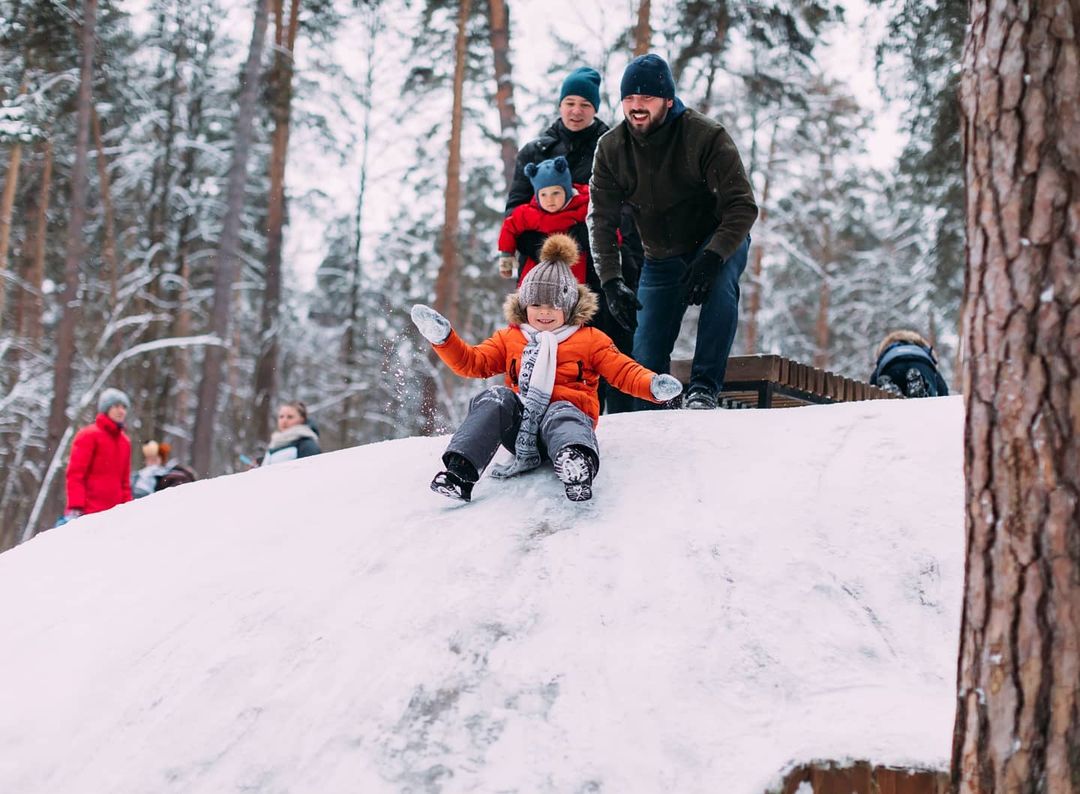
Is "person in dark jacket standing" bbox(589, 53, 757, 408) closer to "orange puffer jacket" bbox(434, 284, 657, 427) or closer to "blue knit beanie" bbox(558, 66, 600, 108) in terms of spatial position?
"orange puffer jacket" bbox(434, 284, 657, 427)

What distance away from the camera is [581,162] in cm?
567

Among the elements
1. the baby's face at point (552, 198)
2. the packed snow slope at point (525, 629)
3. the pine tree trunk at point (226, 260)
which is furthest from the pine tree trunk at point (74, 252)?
the baby's face at point (552, 198)

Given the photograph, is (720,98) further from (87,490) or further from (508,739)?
(508,739)

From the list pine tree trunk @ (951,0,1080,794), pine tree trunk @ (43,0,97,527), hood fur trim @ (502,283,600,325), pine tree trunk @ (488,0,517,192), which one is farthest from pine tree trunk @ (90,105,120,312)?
pine tree trunk @ (951,0,1080,794)

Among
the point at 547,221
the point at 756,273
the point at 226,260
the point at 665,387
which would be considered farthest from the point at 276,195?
the point at 665,387

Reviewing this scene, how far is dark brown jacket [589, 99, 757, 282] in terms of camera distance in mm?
4781

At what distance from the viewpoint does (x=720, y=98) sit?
1560 centimetres

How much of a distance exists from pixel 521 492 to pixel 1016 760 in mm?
2322

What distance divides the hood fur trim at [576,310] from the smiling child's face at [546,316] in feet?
0.17

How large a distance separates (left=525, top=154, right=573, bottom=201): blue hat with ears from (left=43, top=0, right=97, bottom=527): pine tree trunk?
9.15 metres

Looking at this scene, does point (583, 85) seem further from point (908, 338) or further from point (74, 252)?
point (74, 252)

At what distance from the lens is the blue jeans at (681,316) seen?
16.3 feet

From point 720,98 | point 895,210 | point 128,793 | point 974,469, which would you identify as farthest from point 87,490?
point 895,210

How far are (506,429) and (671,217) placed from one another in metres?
1.53
